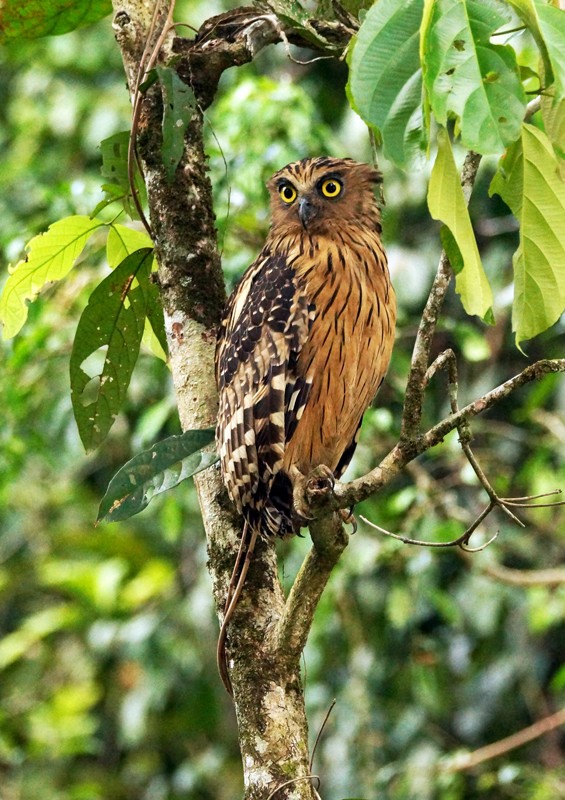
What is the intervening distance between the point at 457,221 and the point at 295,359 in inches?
33.0

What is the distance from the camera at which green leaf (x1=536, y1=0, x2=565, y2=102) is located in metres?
1.24

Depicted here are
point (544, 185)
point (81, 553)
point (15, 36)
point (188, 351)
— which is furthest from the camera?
point (81, 553)

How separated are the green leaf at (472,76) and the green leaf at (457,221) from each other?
0.12 m

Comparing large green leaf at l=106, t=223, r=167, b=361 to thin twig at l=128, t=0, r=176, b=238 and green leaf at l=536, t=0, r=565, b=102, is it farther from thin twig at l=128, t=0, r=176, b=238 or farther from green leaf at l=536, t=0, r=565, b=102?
green leaf at l=536, t=0, r=565, b=102

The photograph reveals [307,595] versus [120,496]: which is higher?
[120,496]

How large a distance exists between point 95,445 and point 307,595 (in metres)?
0.66

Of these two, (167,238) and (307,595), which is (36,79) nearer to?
(167,238)

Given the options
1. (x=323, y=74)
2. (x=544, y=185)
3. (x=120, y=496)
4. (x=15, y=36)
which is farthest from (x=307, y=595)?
(x=323, y=74)

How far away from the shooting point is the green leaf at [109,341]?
86.7 inches

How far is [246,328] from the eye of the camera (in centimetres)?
Answer: 216

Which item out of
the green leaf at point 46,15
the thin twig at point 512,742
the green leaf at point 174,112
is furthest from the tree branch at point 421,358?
the thin twig at point 512,742

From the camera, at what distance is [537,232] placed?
153 cm

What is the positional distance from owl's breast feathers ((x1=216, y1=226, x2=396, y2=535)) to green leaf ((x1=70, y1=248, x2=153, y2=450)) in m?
0.20

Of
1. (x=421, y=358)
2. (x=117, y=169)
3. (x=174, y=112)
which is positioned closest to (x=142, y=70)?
(x=174, y=112)
